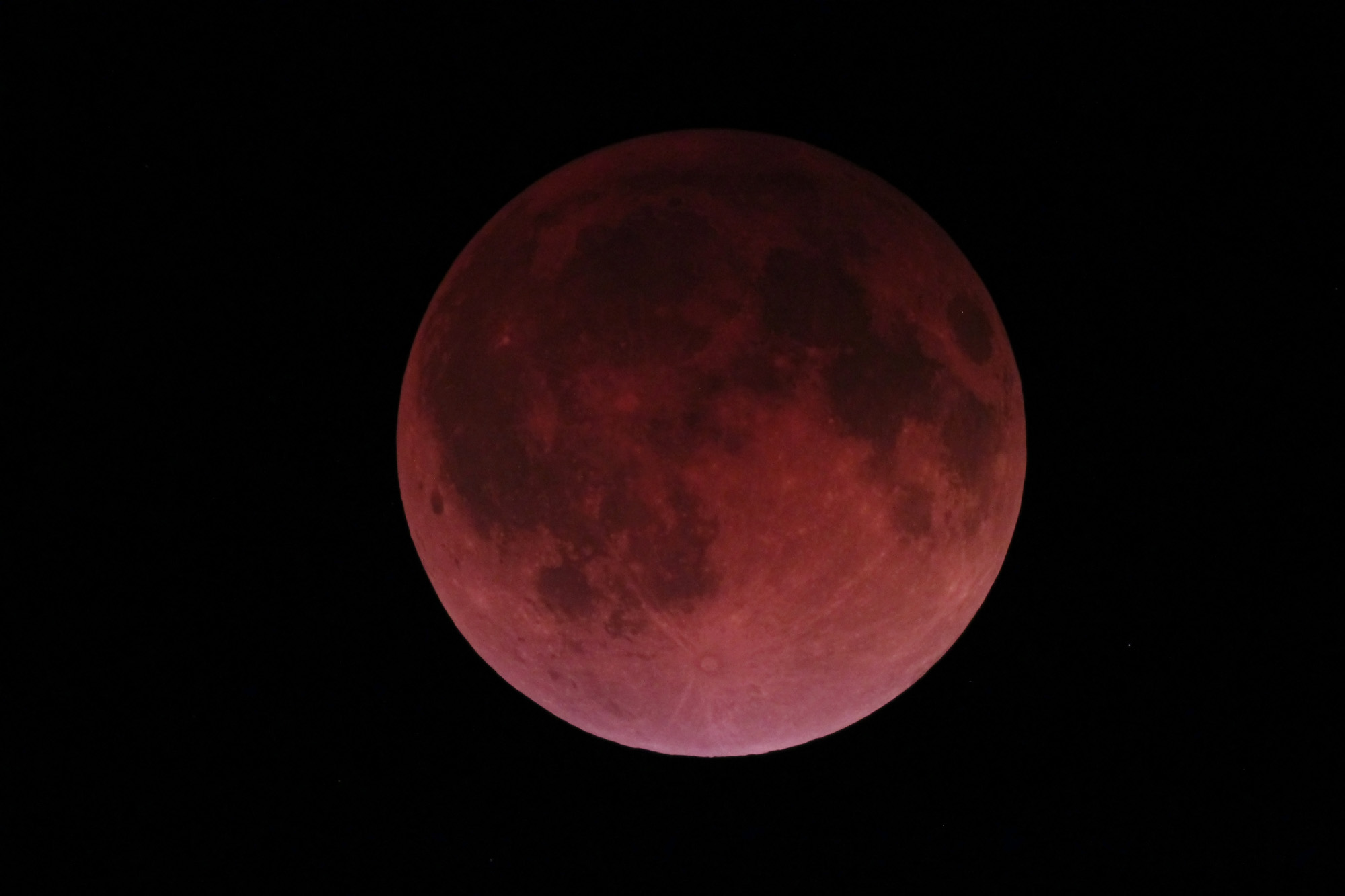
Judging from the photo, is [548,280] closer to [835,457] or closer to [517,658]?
[835,457]

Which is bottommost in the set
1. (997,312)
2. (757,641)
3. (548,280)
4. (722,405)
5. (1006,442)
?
(757,641)

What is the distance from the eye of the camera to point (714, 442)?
291 centimetres

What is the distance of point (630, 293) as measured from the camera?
3043 mm

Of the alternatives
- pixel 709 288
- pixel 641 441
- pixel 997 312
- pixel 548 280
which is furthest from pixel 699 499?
pixel 997 312

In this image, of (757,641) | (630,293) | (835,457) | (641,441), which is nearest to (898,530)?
(835,457)

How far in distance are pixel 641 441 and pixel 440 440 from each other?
2.65 feet

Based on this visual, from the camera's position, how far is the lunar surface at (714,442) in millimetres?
2959

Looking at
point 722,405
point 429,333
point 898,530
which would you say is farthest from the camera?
point 429,333

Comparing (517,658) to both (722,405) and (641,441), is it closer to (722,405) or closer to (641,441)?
(641,441)

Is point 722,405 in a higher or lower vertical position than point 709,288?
lower

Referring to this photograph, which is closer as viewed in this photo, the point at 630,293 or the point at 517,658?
the point at 630,293

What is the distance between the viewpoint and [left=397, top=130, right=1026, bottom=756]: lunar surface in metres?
2.96

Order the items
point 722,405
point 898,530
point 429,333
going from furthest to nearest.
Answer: point 429,333 → point 898,530 → point 722,405

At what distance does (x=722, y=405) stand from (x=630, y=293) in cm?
47
